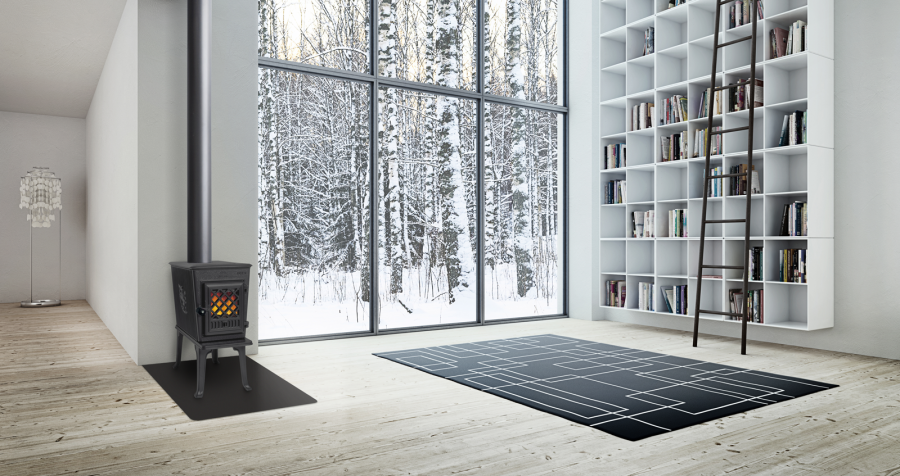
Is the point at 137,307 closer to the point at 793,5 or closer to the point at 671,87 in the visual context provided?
the point at 671,87

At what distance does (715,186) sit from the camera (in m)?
5.62

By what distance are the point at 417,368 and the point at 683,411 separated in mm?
1806

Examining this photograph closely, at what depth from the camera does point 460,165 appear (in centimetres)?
643

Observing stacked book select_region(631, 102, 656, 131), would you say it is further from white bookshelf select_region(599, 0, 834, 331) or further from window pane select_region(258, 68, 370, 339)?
window pane select_region(258, 68, 370, 339)

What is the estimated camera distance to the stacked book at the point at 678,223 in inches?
232

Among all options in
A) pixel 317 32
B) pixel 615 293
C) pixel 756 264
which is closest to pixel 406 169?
pixel 317 32

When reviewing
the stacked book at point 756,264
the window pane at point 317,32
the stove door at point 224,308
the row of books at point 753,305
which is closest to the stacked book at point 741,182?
the stacked book at point 756,264

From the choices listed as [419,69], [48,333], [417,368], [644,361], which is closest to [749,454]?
[644,361]

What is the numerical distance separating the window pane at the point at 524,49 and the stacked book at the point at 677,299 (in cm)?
257

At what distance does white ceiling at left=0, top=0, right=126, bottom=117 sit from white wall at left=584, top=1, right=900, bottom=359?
5.71 meters

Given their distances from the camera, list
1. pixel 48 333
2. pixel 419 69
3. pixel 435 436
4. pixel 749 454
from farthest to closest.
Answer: pixel 419 69 < pixel 48 333 < pixel 435 436 < pixel 749 454

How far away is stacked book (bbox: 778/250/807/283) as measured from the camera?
4.89 metres

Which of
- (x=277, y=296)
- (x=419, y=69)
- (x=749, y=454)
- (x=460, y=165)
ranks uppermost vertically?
(x=419, y=69)

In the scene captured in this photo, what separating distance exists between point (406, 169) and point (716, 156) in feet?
Answer: 9.35
